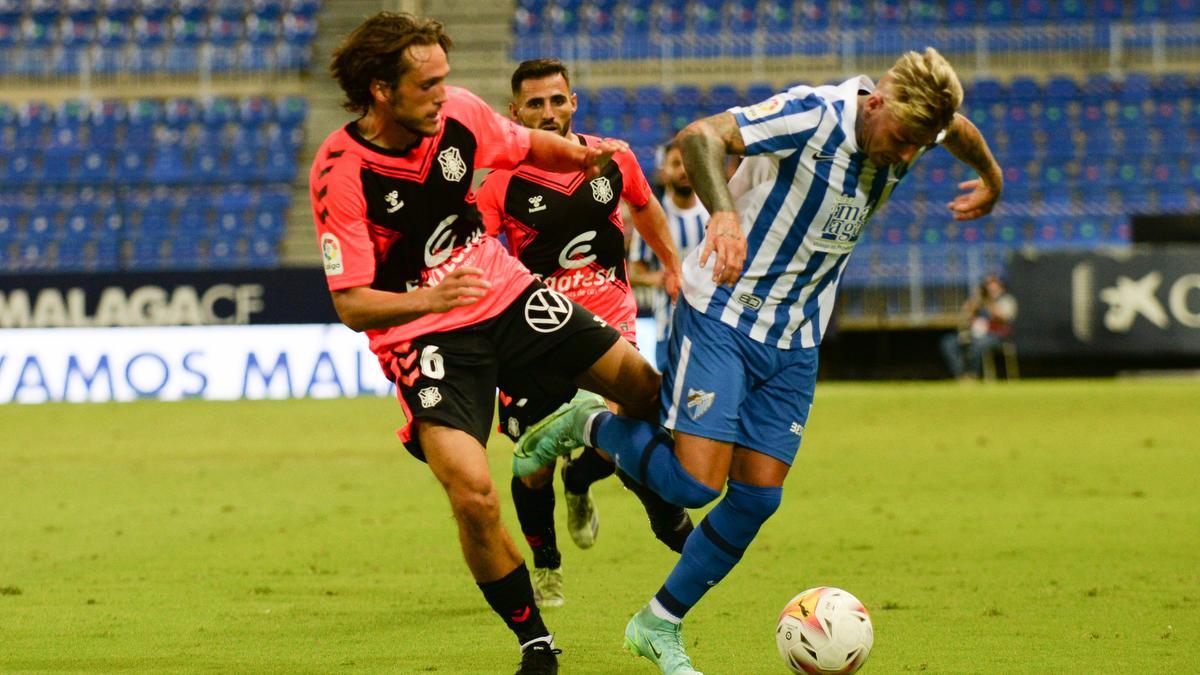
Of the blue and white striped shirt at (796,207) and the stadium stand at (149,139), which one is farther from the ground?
the blue and white striped shirt at (796,207)

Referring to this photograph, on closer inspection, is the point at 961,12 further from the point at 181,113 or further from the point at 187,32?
the point at 187,32

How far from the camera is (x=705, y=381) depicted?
17.0ft

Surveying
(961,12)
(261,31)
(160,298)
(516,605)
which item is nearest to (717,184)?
(516,605)

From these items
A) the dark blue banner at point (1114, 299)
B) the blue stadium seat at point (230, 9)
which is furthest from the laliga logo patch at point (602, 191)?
the blue stadium seat at point (230, 9)

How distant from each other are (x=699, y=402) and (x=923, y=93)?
1263 millimetres

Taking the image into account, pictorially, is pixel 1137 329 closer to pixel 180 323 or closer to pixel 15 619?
pixel 180 323

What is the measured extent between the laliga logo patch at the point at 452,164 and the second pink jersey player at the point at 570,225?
172cm

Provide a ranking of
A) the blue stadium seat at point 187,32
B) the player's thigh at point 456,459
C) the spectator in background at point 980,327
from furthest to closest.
Answer: the blue stadium seat at point 187,32 → the spectator in background at point 980,327 → the player's thigh at point 456,459

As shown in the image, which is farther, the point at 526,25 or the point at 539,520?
the point at 526,25

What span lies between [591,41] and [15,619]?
21.7 meters

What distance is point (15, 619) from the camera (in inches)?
253

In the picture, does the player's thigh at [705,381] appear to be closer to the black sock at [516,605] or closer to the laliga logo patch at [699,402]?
the laliga logo patch at [699,402]

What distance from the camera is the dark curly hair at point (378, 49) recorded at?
498 centimetres

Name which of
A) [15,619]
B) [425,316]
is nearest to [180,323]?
[15,619]
